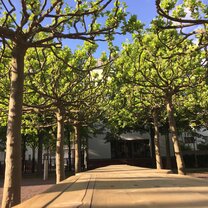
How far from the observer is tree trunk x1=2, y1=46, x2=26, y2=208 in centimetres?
Result: 631

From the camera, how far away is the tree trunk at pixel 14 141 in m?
6.31

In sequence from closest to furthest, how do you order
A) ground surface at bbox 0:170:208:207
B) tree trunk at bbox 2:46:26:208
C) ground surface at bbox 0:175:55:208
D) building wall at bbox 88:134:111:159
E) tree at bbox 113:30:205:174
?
tree trunk at bbox 2:46:26:208
tree at bbox 113:30:205:174
ground surface at bbox 0:175:55:208
ground surface at bbox 0:170:208:207
building wall at bbox 88:134:111:159

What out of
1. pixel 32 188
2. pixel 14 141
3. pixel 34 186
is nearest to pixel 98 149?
pixel 34 186

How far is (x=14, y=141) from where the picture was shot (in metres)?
6.52

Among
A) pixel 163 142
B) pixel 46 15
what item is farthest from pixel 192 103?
pixel 163 142

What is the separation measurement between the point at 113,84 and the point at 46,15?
987 cm

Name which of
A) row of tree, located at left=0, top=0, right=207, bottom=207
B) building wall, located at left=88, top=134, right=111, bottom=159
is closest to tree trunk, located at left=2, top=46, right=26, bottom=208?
row of tree, located at left=0, top=0, right=207, bottom=207

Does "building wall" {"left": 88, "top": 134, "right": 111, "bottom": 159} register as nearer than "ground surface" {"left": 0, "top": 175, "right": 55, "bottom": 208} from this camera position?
No

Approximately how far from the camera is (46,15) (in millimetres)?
7215

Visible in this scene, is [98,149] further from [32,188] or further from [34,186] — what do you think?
[32,188]

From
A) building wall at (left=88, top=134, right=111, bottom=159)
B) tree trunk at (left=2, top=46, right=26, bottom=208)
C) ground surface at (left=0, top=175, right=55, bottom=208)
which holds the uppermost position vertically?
building wall at (left=88, top=134, right=111, bottom=159)

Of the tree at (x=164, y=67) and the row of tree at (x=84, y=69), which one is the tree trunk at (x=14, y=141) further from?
the tree at (x=164, y=67)

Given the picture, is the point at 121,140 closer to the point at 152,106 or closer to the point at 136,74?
the point at 152,106

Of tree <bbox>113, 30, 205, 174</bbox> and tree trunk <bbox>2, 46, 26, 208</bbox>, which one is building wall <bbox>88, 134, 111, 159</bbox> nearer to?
tree <bbox>113, 30, 205, 174</bbox>
